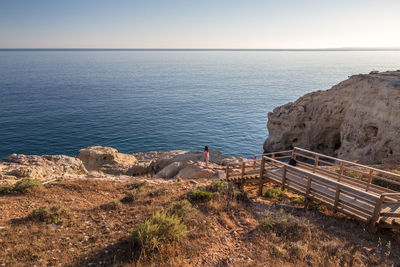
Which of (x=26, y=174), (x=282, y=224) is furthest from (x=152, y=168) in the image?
(x=282, y=224)

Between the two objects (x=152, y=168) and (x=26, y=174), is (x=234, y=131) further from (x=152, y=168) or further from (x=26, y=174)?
(x=26, y=174)

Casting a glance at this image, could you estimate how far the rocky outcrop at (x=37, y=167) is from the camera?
15.2 meters

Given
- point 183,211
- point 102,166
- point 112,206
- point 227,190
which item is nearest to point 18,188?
point 112,206

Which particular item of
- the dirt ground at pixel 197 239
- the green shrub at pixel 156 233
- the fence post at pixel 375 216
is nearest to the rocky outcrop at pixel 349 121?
the fence post at pixel 375 216

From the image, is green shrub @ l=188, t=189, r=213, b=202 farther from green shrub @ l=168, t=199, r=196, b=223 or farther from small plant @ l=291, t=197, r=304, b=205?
small plant @ l=291, t=197, r=304, b=205

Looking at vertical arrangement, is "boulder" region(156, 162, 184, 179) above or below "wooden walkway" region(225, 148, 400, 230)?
below

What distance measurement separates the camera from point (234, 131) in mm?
42000

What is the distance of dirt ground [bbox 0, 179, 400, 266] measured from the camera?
22.6 feet

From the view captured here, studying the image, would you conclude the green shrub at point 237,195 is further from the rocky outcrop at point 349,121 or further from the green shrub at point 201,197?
the rocky outcrop at point 349,121

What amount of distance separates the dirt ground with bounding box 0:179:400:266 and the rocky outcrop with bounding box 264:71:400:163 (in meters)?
14.3

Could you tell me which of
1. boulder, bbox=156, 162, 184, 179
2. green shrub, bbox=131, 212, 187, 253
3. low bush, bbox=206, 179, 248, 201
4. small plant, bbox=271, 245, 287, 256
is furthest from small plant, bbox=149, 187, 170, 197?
boulder, bbox=156, 162, 184, 179

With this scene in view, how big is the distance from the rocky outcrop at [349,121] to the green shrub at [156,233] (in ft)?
61.8

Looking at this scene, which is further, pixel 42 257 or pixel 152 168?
pixel 152 168

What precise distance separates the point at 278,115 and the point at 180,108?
88.7 feet
